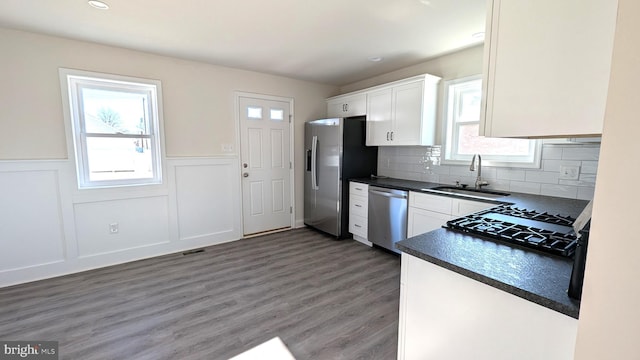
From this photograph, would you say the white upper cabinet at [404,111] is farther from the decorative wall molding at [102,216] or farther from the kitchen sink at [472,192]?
the decorative wall molding at [102,216]

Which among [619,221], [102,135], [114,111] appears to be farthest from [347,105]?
[619,221]

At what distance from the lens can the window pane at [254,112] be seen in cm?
394

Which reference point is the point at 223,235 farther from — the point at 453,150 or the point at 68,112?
the point at 453,150

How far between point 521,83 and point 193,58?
136 inches

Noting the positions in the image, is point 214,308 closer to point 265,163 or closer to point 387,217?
point 387,217

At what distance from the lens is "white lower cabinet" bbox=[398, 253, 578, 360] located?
83 cm

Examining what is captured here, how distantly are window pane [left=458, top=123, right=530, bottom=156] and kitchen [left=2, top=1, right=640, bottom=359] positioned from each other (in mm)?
656

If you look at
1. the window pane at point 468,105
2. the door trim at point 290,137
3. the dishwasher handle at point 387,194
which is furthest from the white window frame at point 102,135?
the window pane at point 468,105

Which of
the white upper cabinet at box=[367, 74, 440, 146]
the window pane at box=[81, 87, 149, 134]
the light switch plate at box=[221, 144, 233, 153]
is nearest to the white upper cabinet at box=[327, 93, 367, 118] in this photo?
the white upper cabinet at box=[367, 74, 440, 146]

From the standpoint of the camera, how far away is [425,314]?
1.16 metres

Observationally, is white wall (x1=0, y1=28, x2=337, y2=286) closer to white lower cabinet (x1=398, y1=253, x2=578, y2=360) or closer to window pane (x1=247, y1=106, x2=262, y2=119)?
window pane (x1=247, y1=106, x2=262, y2=119)

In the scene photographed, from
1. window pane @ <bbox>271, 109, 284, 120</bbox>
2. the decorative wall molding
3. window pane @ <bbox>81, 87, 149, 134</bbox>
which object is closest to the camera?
the decorative wall molding

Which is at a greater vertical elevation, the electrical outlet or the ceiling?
the ceiling

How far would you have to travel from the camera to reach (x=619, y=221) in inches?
20.6
